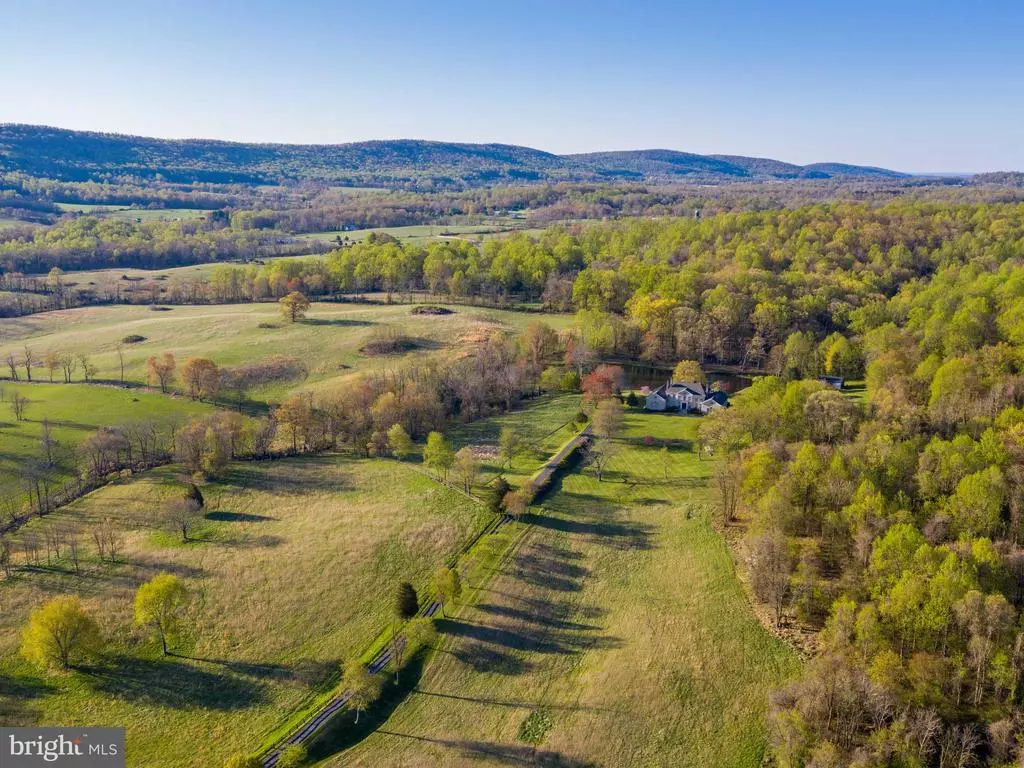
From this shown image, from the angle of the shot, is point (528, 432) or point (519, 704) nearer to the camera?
point (519, 704)

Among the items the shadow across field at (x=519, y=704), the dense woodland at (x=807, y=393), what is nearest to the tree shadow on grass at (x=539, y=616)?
the shadow across field at (x=519, y=704)

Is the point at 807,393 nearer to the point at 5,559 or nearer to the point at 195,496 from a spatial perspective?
the point at 195,496

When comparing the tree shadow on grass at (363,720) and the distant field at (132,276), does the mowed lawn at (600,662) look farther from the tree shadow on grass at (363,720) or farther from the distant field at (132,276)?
the distant field at (132,276)

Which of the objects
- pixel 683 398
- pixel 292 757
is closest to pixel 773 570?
pixel 292 757

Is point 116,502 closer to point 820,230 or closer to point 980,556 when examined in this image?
point 980,556

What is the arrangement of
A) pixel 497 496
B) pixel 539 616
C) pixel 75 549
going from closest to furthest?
pixel 539 616 → pixel 75 549 → pixel 497 496

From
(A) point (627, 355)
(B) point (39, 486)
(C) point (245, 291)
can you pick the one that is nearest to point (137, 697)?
(B) point (39, 486)

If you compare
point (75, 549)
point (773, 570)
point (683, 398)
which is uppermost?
point (683, 398)
